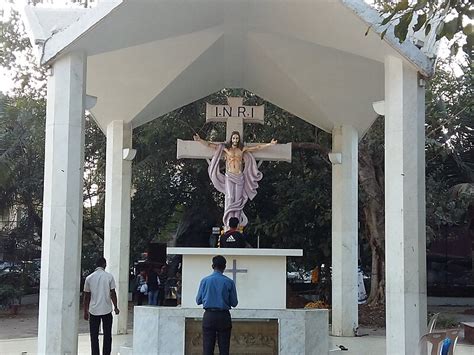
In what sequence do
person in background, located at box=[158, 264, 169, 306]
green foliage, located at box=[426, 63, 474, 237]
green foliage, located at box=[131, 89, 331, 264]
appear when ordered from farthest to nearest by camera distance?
green foliage, located at box=[131, 89, 331, 264] → green foliage, located at box=[426, 63, 474, 237] → person in background, located at box=[158, 264, 169, 306]

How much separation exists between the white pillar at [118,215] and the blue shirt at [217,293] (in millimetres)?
5962

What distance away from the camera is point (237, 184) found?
12.3 metres

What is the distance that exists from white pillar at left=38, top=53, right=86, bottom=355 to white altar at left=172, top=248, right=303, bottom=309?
81.7 inches

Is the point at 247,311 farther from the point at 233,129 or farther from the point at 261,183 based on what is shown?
the point at 261,183

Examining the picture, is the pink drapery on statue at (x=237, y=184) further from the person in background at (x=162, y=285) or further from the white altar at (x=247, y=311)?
the person in background at (x=162, y=285)

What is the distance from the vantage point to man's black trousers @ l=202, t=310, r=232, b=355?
770cm

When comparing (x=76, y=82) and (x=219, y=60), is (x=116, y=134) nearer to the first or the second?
(x=219, y=60)

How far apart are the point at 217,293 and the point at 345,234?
6605 mm

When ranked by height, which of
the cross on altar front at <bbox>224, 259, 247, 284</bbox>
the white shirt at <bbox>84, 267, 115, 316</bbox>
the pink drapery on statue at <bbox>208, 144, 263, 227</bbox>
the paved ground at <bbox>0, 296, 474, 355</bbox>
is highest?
the pink drapery on statue at <bbox>208, 144, 263, 227</bbox>

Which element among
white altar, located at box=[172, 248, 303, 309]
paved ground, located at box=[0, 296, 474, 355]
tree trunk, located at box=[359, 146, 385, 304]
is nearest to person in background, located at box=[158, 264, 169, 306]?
paved ground, located at box=[0, 296, 474, 355]

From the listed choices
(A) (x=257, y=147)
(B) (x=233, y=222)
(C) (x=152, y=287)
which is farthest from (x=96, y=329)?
(C) (x=152, y=287)

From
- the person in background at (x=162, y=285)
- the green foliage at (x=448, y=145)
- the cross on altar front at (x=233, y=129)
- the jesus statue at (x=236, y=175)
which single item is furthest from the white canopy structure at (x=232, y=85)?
the green foliage at (x=448, y=145)

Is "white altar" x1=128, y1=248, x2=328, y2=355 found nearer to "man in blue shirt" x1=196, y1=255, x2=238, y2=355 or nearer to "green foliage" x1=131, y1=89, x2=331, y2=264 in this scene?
"man in blue shirt" x1=196, y1=255, x2=238, y2=355

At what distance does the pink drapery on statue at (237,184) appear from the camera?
1226 centimetres
